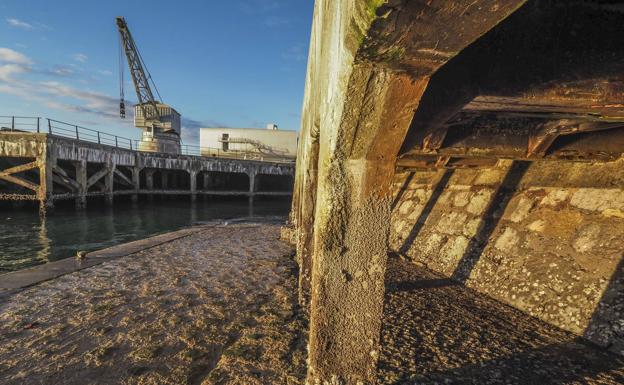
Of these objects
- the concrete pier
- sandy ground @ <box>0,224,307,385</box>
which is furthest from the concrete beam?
the concrete pier

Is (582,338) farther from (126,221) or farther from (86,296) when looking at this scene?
(126,221)

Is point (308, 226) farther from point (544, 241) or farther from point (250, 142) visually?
point (250, 142)

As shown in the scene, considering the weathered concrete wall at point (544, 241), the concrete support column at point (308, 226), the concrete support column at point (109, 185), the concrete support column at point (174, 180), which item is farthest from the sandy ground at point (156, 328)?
the concrete support column at point (174, 180)

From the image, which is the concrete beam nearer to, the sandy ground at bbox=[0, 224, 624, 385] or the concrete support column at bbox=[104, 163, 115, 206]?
the sandy ground at bbox=[0, 224, 624, 385]

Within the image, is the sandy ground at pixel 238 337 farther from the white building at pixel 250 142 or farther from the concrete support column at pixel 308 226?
the white building at pixel 250 142

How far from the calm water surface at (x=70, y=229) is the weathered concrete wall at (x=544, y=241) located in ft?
31.8

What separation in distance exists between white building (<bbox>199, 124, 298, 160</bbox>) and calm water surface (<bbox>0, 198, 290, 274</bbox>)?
20.2 metres

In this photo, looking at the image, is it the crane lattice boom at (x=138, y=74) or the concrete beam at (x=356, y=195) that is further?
the crane lattice boom at (x=138, y=74)

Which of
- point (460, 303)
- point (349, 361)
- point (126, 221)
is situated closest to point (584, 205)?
point (460, 303)

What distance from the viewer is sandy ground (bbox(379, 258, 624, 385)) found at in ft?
7.91

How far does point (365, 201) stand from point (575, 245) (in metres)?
3.18

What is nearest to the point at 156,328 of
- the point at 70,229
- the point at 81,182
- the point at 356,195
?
the point at 356,195

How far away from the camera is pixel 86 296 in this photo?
4.29 m

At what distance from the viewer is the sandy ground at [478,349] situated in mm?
2410
